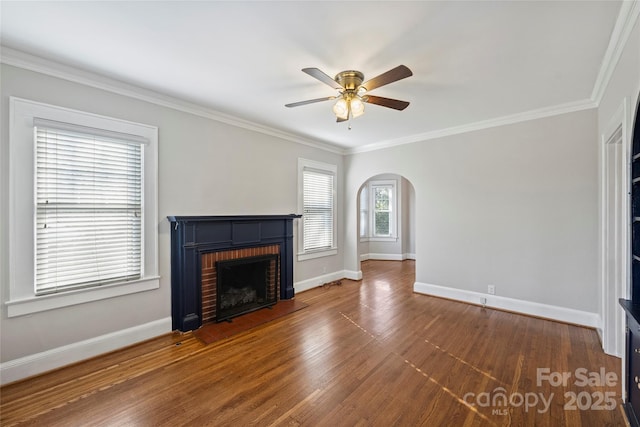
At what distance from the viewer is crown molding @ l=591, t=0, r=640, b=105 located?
71.4 inches

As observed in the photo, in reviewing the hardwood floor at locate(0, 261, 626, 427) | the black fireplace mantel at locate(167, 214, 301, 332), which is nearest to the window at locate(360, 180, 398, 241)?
the hardwood floor at locate(0, 261, 626, 427)

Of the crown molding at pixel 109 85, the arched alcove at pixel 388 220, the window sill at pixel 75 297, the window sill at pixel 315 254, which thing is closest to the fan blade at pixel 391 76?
the crown molding at pixel 109 85

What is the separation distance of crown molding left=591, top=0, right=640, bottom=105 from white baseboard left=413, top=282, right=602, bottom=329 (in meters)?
2.62

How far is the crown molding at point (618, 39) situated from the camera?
1.81m

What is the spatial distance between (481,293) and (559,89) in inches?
112

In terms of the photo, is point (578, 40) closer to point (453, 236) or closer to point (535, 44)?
point (535, 44)

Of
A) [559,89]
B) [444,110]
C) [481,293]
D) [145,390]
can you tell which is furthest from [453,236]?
[145,390]

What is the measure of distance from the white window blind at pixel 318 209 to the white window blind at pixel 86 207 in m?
2.74

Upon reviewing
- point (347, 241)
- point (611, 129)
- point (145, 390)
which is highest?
point (611, 129)

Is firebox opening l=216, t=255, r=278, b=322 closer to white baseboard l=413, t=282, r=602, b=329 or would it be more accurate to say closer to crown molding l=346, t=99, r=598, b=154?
white baseboard l=413, t=282, r=602, b=329

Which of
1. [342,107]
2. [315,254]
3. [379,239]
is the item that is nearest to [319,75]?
[342,107]

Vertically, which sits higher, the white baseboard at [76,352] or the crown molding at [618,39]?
the crown molding at [618,39]

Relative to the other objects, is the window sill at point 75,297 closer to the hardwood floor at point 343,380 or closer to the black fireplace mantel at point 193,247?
the black fireplace mantel at point 193,247

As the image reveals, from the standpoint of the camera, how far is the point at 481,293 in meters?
4.27
